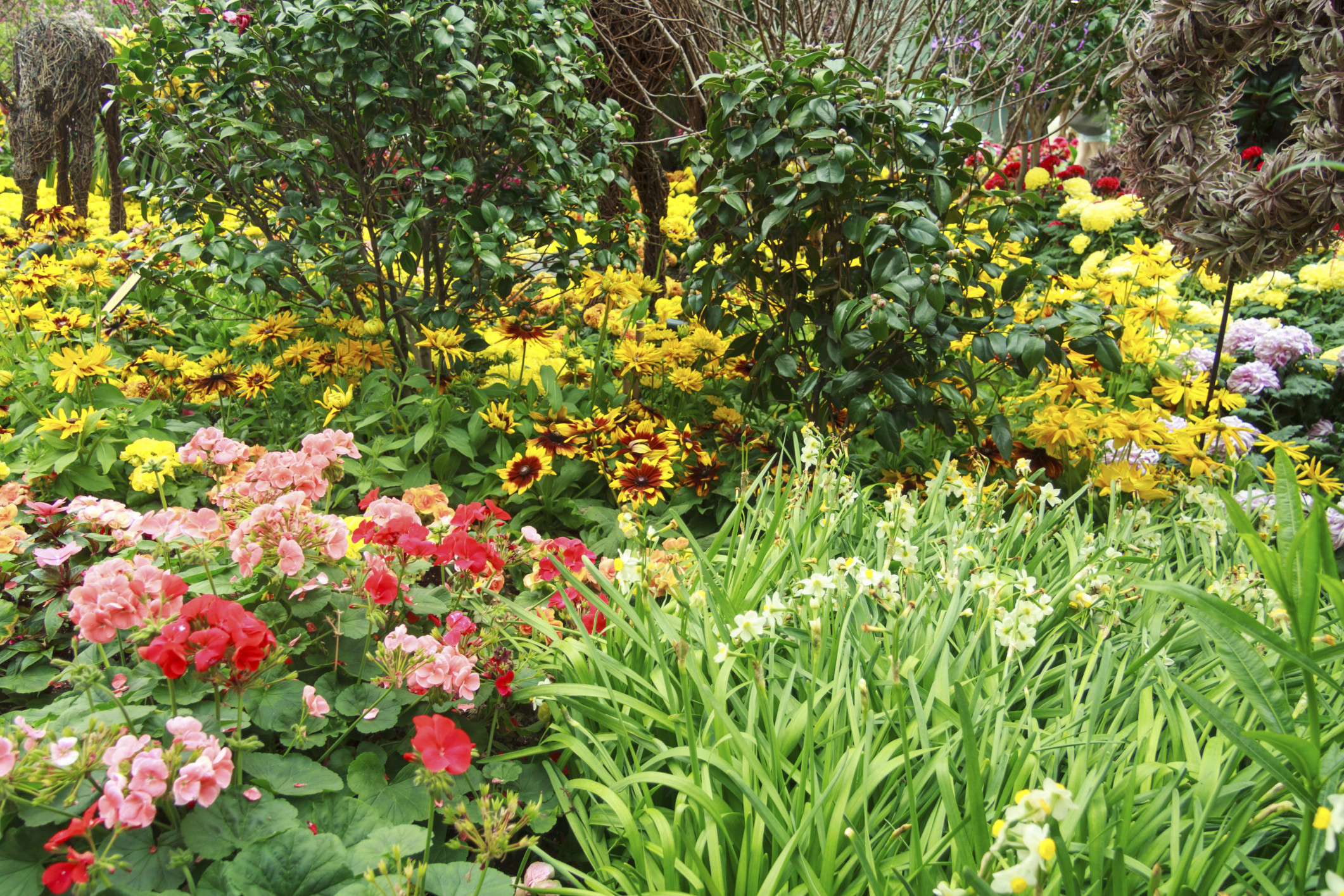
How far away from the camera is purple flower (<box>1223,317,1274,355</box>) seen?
3.31 m

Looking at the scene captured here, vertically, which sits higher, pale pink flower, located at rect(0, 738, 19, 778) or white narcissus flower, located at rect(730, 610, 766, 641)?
white narcissus flower, located at rect(730, 610, 766, 641)

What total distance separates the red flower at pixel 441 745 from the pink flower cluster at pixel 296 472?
614 mm

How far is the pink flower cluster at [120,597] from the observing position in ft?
3.43

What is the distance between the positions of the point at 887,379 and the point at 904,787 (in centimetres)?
131

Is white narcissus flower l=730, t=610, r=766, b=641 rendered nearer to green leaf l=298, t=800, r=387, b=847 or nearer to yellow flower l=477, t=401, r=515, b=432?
green leaf l=298, t=800, r=387, b=847

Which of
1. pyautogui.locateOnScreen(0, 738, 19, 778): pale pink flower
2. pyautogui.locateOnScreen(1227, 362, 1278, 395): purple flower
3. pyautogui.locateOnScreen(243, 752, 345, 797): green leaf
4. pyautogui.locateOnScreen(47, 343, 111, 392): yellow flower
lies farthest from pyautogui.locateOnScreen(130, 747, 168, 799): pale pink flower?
pyautogui.locateOnScreen(1227, 362, 1278, 395): purple flower

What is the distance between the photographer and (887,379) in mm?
2268

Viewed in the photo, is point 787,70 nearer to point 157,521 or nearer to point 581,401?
point 581,401

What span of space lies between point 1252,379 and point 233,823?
349 centimetres

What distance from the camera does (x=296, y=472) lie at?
56.2 inches

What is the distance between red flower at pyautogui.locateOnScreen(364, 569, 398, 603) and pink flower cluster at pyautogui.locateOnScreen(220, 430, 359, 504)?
0.72ft

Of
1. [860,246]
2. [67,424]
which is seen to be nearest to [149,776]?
[67,424]

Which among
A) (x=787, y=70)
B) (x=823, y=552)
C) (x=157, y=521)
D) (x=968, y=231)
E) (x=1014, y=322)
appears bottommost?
(x=823, y=552)

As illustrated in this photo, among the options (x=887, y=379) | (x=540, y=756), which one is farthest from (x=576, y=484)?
(x=540, y=756)
